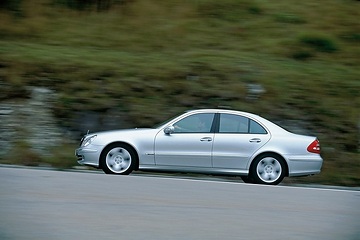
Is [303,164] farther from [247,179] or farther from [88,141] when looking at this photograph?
[88,141]

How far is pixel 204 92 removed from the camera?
1630 centimetres

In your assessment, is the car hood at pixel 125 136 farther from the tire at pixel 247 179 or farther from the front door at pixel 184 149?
the tire at pixel 247 179

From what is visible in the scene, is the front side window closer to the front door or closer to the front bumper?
the front door

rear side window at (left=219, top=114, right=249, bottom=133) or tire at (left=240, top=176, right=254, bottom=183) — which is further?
tire at (left=240, top=176, right=254, bottom=183)

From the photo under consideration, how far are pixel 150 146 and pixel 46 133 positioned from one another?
350 centimetres

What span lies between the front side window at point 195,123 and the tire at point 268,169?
43.1 inches

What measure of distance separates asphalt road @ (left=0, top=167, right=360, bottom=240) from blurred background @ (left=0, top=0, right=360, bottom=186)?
7406 mm

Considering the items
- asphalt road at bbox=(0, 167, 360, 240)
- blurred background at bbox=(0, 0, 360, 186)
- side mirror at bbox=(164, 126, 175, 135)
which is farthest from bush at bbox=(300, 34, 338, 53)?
asphalt road at bbox=(0, 167, 360, 240)

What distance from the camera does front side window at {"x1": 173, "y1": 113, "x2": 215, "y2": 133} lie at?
42.3ft

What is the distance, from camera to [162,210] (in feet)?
20.7

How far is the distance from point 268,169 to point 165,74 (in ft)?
16.3

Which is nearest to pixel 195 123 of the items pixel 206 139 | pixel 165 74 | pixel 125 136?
pixel 206 139

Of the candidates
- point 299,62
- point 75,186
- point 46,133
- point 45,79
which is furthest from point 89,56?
point 75,186

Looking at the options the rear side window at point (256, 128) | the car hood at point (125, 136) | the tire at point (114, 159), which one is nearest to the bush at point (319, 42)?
the rear side window at point (256, 128)
